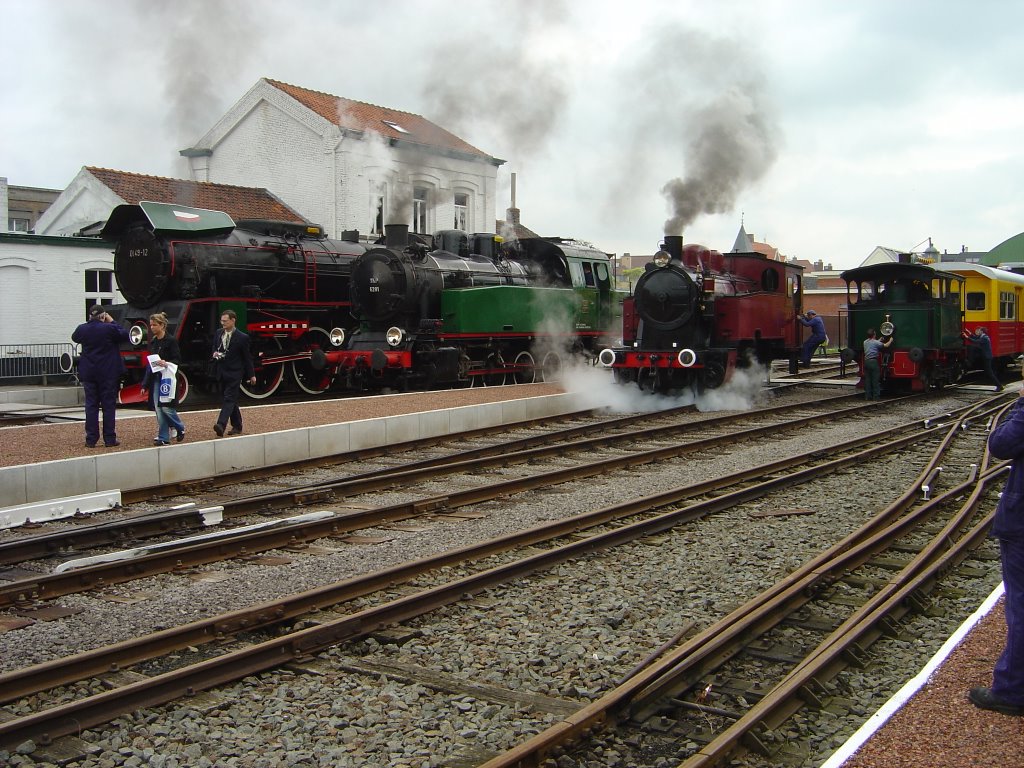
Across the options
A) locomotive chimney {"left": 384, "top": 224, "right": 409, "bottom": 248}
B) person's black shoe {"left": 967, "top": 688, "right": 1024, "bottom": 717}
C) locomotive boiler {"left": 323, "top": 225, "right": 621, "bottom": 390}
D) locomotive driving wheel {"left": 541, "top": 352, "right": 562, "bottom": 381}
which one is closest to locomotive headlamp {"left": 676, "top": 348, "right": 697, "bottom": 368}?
locomotive boiler {"left": 323, "top": 225, "right": 621, "bottom": 390}

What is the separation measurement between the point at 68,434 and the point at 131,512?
3850mm

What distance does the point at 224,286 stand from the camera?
16969mm

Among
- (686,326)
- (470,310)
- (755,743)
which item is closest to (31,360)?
(470,310)

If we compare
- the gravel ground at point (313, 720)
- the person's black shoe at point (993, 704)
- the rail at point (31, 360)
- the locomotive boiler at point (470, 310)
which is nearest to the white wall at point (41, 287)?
the rail at point (31, 360)

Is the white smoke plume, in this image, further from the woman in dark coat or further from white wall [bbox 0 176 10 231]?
white wall [bbox 0 176 10 231]

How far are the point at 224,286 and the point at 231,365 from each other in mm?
6087

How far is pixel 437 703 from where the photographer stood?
172 inches

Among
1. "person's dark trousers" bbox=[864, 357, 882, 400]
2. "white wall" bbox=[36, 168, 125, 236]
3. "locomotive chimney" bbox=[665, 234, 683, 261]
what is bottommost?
→ "person's dark trousers" bbox=[864, 357, 882, 400]

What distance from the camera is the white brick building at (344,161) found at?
1113 inches

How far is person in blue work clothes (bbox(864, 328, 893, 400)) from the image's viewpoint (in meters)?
18.4

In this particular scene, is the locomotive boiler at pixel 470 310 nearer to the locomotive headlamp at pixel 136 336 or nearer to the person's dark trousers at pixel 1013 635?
the locomotive headlamp at pixel 136 336

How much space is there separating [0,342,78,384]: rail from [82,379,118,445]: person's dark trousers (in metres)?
12.3

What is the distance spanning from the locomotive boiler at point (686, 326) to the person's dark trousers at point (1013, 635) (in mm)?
11994

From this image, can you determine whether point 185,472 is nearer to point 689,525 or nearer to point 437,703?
point 689,525
